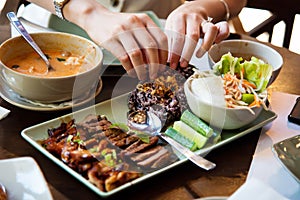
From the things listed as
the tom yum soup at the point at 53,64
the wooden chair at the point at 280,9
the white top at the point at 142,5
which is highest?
the tom yum soup at the point at 53,64

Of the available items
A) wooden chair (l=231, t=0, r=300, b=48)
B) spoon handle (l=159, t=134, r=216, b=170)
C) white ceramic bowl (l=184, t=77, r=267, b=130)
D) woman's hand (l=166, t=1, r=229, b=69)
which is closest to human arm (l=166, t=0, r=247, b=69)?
woman's hand (l=166, t=1, r=229, b=69)

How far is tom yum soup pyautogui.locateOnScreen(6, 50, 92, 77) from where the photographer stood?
1.12 metres

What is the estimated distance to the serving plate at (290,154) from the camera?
88 cm

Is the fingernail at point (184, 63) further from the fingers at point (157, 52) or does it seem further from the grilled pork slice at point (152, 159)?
Result: the grilled pork slice at point (152, 159)

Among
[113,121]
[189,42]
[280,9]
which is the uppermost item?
[189,42]

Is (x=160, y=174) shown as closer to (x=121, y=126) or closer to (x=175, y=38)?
(x=121, y=126)

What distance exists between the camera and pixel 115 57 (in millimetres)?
1190

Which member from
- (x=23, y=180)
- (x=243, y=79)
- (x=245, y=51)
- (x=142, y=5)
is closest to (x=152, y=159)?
(x=23, y=180)

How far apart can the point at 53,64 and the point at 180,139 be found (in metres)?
0.41

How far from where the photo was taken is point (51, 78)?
1027mm

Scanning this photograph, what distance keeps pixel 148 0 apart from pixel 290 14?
0.64 metres

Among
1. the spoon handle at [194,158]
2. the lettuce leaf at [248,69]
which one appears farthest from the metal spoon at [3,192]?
the lettuce leaf at [248,69]

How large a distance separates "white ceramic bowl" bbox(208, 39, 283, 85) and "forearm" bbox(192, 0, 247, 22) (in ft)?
0.77

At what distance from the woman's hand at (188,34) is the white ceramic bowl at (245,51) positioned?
0.08 ft
